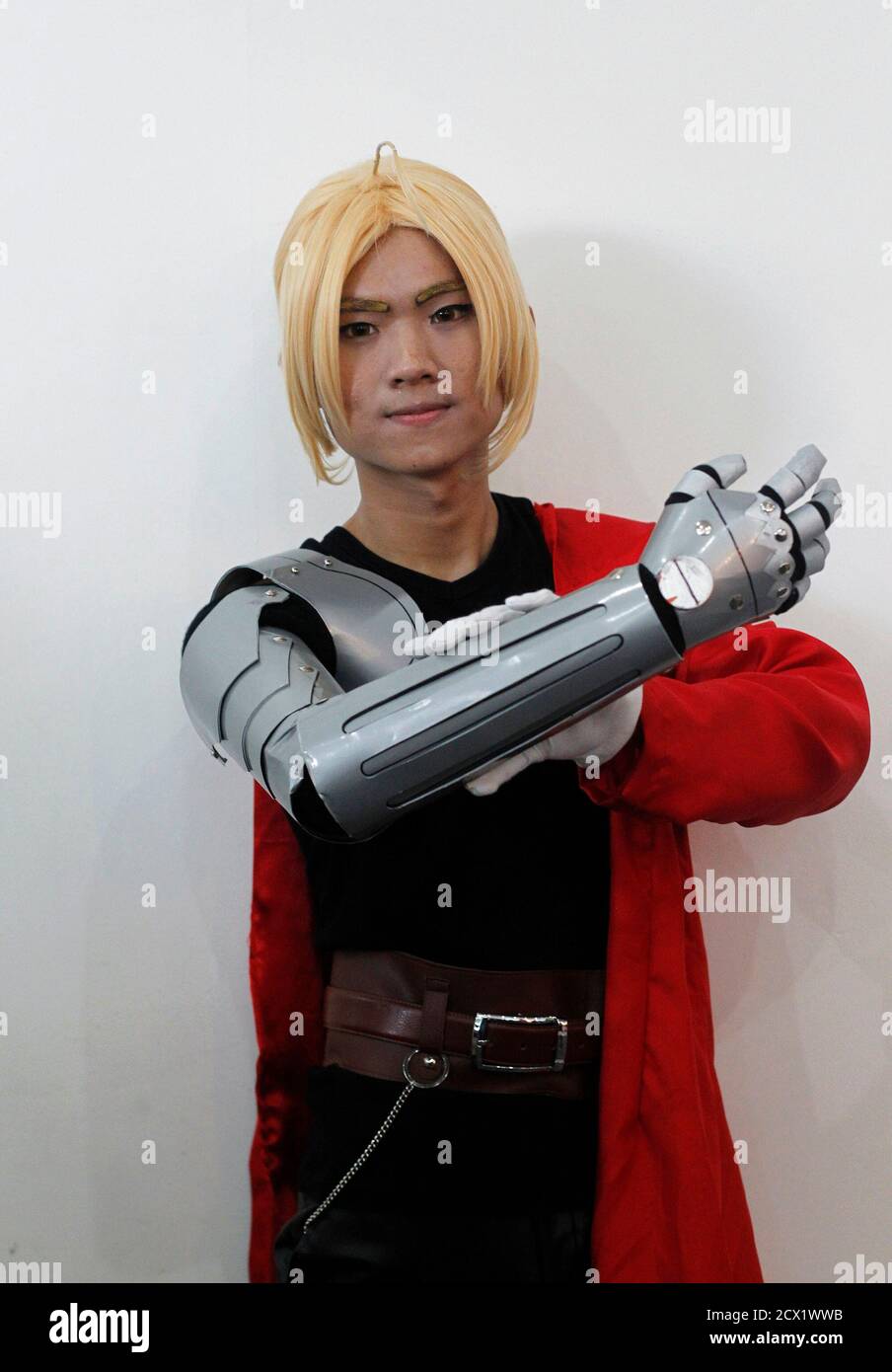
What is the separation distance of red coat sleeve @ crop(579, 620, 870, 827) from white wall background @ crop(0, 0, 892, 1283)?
0.35m

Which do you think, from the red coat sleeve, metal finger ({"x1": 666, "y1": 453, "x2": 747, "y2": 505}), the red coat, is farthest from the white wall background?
metal finger ({"x1": 666, "y1": 453, "x2": 747, "y2": 505})

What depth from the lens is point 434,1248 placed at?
1186mm

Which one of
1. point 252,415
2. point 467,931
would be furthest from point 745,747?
point 252,415

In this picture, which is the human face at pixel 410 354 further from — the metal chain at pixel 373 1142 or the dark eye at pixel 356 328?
the metal chain at pixel 373 1142

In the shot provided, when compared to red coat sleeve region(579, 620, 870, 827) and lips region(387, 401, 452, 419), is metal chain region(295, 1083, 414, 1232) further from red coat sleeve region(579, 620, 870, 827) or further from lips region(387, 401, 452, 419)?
lips region(387, 401, 452, 419)

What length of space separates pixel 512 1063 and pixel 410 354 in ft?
2.04

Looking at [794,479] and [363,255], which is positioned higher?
[363,255]

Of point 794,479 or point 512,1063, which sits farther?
point 512,1063

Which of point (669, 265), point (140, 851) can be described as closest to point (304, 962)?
point (140, 851)

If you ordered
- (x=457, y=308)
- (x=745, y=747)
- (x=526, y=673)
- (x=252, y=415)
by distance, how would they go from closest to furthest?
(x=526, y=673) < (x=745, y=747) < (x=457, y=308) < (x=252, y=415)

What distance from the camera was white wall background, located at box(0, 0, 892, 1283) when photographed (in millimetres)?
1510

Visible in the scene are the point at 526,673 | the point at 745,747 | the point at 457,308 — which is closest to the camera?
the point at 526,673

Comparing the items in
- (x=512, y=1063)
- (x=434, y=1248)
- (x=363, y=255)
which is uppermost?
(x=363, y=255)

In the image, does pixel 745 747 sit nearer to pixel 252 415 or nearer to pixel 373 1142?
pixel 373 1142
